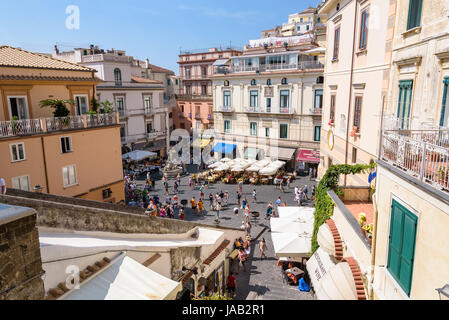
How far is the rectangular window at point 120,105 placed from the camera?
37.7 metres

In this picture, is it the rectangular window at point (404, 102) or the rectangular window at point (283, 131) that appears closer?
the rectangular window at point (404, 102)

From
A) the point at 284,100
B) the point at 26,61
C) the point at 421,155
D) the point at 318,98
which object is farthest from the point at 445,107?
the point at 284,100

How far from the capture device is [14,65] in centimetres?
1723

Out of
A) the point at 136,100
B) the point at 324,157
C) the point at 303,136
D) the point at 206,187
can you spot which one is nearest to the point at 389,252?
the point at 324,157

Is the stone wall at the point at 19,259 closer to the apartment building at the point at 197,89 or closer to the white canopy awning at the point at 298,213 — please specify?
the white canopy awning at the point at 298,213

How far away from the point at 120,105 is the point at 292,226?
29.2 m

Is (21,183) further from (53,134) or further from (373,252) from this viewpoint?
(373,252)

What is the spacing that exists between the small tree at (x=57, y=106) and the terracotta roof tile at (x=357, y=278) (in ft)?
57.2

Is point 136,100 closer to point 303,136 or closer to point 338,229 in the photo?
point 303,136

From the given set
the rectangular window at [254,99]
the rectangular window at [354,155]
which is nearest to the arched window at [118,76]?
the rectangular window at [254,99]

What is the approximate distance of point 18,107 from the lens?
1783 cm

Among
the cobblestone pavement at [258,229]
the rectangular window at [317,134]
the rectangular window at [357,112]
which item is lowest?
the cobblestone pavement at [258,229]

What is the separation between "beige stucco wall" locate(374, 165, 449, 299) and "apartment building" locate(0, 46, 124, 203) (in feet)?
48.8
